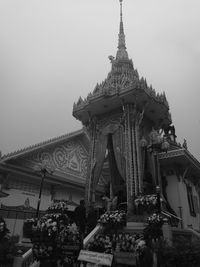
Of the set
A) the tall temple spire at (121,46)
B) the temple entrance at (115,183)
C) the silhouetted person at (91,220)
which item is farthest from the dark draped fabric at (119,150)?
the tall temple spire at (121,46)

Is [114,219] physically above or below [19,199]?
below

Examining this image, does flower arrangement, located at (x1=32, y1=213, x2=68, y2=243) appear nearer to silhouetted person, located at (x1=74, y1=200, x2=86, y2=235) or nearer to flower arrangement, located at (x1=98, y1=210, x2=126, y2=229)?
flower arrangement, located at (x1=98, y1=210, x2=126, y2=229)

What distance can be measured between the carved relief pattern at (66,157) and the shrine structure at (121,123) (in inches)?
193

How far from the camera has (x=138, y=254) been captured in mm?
6055

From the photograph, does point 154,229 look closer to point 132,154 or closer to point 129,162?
point 129,162

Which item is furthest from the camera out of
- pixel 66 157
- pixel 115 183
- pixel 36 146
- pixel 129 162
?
pixel 66 157

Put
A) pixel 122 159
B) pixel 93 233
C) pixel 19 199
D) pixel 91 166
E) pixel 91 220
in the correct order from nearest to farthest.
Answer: pixel 93 233
pixel 91 220
pixel 122 159
pixel 91 166
pixel 19 199

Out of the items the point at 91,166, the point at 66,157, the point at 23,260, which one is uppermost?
the point at 66,157

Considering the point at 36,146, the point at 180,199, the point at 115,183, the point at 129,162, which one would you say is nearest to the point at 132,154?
the point at 129,162

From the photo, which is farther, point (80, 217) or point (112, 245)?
point (80, 217)

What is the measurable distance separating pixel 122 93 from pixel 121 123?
5.67 feet

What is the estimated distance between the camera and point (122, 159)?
43.1ft

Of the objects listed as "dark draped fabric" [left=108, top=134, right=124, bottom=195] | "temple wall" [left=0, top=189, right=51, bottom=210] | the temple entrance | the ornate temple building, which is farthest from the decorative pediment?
"dark draped fabric" [left=108, top=134, right=124, bottom=195]

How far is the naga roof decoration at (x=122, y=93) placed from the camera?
1363cm
